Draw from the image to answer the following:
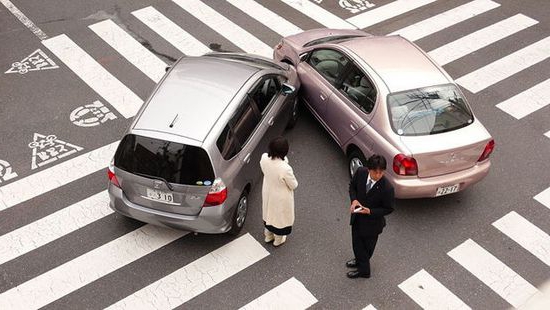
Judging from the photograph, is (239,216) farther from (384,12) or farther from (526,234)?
(384,12)

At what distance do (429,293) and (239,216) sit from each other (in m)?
2.57

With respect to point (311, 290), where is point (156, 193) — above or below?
above

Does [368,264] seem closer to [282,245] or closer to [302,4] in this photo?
[282,245]

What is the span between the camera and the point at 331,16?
1327 cm

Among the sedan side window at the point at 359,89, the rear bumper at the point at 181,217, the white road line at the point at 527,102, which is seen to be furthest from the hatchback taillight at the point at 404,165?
the white road line at the point at 527,102

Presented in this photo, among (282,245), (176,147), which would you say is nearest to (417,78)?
(282,245)

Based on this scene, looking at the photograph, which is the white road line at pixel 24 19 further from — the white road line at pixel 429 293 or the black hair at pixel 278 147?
the white road line at pixel 429 293

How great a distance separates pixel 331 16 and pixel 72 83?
5879mm

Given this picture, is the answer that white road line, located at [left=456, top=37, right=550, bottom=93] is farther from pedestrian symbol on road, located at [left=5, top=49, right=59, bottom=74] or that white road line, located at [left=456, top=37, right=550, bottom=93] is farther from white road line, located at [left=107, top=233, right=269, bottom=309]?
pedestrian symbol on road, located at [left=5, top=49, right=59, bottom=74]

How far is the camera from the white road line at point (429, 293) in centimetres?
700

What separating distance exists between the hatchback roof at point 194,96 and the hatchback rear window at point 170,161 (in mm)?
171

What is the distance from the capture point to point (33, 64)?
1127cm

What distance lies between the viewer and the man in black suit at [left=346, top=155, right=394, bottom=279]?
20.4 feet

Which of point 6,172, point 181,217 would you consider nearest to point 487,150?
point 181,217
